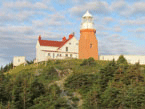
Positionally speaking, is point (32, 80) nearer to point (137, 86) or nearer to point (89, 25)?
point (137, 86)

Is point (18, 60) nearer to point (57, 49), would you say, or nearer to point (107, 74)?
point (57, 49)

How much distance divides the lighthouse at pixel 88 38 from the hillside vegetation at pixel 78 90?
8063 mm

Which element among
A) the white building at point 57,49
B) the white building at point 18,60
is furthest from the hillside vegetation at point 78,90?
the white building at point 18,60

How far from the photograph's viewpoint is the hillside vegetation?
22938 millimetres

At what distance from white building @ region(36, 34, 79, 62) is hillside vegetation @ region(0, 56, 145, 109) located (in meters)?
9.52

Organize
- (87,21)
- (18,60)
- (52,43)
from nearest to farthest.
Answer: (87,21) → (52,43) → (18,60)

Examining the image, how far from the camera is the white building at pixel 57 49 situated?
46.5 meters

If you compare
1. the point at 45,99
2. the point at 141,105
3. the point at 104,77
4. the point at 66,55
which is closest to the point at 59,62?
the point at 66,55

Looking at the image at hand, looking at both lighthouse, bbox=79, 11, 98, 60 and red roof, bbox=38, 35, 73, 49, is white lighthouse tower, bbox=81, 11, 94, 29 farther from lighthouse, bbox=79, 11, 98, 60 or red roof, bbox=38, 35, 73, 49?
red roof, bbox=38, 35, 73, 49

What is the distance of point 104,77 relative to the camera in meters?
29.9

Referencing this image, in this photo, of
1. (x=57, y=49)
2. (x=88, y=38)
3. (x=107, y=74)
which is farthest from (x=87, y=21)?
(x=107, y=74)

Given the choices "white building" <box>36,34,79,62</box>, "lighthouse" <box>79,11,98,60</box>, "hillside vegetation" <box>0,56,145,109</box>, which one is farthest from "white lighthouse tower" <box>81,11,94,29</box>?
"hillside vegetation" <box>0,56,145,109</box>

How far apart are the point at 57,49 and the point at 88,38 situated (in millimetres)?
7410

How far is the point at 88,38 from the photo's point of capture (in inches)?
1764
